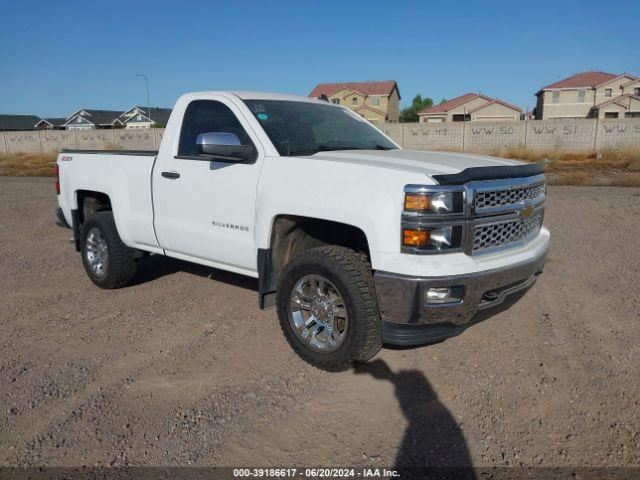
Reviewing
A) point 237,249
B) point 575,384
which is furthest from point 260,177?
point 575,384

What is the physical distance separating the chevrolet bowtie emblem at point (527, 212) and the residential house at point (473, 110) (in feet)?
199

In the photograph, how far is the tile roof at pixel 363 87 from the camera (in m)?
69.1

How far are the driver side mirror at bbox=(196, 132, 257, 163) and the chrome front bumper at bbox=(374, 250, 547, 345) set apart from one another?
58.7 inches

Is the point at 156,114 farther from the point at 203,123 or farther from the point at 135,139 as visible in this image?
the point at 203,123

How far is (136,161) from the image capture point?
5.18 metres

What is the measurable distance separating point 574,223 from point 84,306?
8.03m

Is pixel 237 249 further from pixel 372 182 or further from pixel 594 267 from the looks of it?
pixel 594 267

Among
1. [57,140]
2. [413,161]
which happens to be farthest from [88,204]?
[57,140]

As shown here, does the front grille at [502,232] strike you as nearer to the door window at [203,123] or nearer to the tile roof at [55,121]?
the door window at [203,123]

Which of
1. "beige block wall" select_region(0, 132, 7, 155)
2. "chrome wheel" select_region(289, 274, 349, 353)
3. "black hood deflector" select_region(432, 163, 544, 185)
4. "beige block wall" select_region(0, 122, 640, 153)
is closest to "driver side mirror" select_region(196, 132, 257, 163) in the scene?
"chrome wheel" select_region(289, 274, 349, 353)

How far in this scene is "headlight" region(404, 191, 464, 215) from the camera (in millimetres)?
3176

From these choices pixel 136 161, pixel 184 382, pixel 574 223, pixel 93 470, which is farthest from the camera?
pixel 574 223

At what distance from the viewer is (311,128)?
459cm

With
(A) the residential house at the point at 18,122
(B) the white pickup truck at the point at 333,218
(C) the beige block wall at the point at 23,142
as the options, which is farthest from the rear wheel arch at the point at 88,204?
(A) the residential house at the point at 18,122
